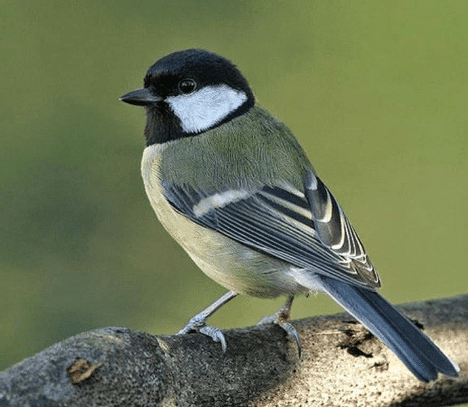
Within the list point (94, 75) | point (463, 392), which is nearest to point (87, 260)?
point (94, 75)

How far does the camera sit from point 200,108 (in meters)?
2.33

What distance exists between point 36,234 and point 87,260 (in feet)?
0.66

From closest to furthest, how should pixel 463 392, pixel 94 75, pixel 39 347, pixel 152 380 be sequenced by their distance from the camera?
pixel 152 380, pixel 463 392, pixel 39 347, pixel 94 75

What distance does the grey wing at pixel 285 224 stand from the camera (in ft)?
6.50

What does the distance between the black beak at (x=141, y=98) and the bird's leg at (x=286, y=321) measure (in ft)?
2.05

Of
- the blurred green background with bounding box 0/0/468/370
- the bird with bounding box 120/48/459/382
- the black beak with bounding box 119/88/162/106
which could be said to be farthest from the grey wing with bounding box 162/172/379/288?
the blurred green background with bounding box 0/0/468/370

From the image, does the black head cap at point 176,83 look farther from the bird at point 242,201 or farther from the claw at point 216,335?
the claw at point 216,335

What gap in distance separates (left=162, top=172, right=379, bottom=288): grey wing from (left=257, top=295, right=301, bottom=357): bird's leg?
0.44 ft

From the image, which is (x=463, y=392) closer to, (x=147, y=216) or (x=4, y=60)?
(x=147, y=216)

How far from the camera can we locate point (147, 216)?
10.6ft

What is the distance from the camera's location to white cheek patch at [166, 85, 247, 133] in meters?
2.33

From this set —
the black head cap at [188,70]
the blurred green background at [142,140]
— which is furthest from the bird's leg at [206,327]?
the blurred green background at [142,140]

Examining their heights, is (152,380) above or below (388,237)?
above

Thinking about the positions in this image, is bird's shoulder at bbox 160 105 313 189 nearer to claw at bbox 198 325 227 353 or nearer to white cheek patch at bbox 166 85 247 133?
white cheek patch at bbox 166 85 247 133
